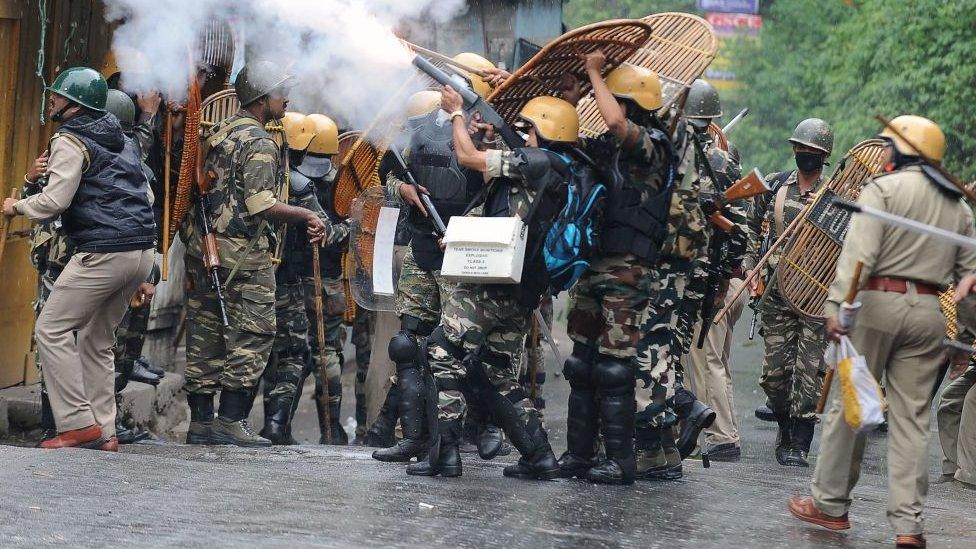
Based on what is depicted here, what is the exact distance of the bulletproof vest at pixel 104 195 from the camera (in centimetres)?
834

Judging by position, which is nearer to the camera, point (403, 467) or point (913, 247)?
point (913, 247)

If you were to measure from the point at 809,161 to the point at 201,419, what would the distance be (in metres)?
4.30

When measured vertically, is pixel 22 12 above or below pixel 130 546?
above

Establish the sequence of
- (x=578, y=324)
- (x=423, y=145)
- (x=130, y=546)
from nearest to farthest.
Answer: (x=130, y=546), (x=578, y=324), (x=423, y=145)

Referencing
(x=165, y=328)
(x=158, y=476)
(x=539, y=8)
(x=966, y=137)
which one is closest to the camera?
(x=158, y=476)

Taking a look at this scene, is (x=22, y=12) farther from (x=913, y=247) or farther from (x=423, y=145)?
(x=913, y=247)

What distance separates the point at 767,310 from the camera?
10422mm

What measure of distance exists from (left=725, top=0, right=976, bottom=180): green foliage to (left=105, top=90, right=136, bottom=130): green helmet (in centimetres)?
790

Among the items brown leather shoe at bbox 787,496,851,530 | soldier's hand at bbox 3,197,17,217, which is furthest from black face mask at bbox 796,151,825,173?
soldier's hand at bbox 3,197,17,217

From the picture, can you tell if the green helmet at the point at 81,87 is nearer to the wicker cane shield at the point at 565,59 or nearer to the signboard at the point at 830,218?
the wicker cane shield at the point at 565,59

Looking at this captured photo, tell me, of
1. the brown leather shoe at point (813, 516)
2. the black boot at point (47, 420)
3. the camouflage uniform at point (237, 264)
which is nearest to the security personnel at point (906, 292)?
the brown leather shoe at point (813, 516)

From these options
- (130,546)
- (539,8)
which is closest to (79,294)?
(130,546)

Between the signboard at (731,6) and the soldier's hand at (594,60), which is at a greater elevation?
the signboard at (731,6)

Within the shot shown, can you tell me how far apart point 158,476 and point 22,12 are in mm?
3957
